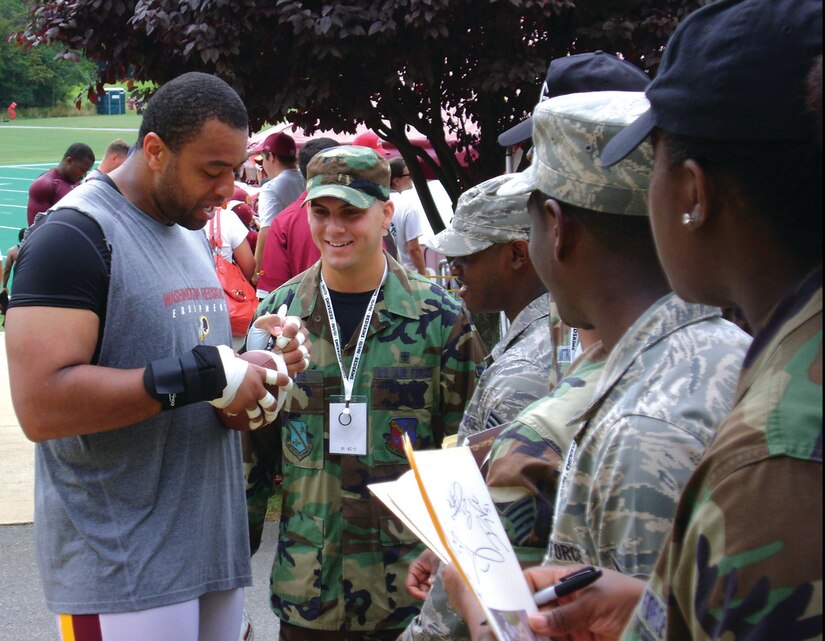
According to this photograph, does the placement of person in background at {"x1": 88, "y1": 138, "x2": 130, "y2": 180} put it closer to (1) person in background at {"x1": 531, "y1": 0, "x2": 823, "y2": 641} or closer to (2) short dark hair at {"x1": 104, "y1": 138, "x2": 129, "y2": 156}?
(2) short dark hair at {"x1": 104, "y1": 138, "x2": 129, "y2": 156}

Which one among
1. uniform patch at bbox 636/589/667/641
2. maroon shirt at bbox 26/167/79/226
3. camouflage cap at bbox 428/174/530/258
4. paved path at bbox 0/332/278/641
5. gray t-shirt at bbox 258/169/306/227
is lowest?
paved path at bbox 0/332/278/641

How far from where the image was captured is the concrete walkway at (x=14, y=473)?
661 centimetres

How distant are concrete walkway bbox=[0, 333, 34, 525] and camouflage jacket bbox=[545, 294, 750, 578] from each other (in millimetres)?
5259

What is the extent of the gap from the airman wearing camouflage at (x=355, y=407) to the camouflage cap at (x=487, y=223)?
0.46 meters

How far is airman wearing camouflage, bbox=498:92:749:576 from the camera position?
1502 millimetres

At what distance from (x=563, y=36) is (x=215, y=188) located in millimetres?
4049

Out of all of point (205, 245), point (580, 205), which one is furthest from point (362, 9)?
point (580, 205)

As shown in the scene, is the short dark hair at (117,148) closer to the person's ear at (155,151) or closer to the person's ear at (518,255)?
the person's ear at (155,151)

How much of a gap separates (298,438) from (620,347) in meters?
1.95

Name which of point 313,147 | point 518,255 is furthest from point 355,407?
point 313,147

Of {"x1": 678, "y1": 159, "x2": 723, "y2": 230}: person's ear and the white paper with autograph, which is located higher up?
{"x1": 678, "y1": 159, "x2": 723, "y2": 230}: person's ear

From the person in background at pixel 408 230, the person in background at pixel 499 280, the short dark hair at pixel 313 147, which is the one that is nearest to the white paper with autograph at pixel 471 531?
the person in background at pixel 499 280

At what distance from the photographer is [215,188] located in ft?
9.46
